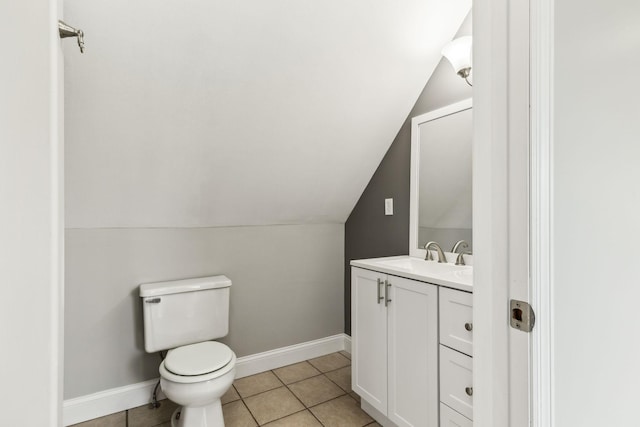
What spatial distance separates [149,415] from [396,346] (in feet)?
4.81

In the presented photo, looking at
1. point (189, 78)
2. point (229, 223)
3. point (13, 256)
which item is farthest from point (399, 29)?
point (13, 256)

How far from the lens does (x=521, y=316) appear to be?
2.06 ft

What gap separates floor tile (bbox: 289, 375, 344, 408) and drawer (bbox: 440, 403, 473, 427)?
2.78 feet

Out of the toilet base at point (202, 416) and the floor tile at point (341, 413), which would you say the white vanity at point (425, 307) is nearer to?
the floor tile at point (341, 413)

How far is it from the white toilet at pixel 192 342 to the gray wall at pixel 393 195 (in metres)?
1.06

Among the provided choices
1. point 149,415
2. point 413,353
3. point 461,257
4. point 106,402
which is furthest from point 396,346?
point 106,402

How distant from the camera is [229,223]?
2.29 meters

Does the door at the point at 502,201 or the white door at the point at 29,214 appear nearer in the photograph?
the white door at the point at 29,214

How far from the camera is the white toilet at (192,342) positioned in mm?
1582

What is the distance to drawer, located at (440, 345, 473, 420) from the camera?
1.30 metres

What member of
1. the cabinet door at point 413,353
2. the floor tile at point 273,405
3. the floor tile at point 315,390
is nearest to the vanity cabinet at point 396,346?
the cabinet door at point 413,353

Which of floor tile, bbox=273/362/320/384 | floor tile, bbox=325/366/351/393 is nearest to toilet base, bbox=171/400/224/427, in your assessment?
floor tile, bbox=273/362/320/384

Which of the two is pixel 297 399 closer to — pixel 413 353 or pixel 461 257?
pixel 413 353

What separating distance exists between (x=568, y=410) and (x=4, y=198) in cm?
105
